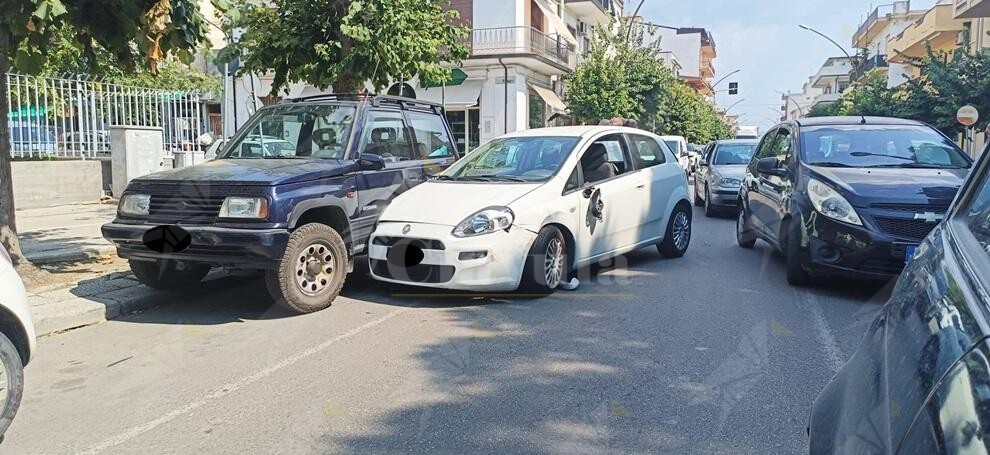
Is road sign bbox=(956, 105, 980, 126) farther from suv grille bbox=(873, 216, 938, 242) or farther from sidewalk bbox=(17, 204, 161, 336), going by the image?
sidewalk bbox=(17, 204, 161, 336)

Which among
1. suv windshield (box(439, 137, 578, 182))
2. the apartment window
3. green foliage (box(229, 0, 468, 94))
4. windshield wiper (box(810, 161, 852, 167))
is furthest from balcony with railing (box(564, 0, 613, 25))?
windshield wiper (box(810, 161, 852, 167))

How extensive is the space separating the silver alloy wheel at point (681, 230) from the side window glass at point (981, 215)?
665 centimetres

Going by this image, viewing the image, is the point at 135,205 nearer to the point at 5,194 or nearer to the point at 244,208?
the point at 244,208

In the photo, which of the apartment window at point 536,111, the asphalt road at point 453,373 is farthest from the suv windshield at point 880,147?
the apartment window at point 536,111

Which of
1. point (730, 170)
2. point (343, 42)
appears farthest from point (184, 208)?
point (730, 170)

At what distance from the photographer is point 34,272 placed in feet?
23.5

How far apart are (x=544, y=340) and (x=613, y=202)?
106 inches

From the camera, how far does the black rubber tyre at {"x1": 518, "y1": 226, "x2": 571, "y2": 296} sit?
6.61 metres

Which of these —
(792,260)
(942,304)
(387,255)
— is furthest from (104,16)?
(942,304)

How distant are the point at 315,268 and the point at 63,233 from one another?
570 centimetres

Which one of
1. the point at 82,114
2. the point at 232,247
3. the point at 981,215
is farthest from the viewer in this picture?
the point at 82,114

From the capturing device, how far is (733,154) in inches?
587

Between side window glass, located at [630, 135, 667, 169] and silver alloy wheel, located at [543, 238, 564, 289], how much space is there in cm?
200

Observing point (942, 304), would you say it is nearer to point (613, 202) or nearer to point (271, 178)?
point (271, 178)
